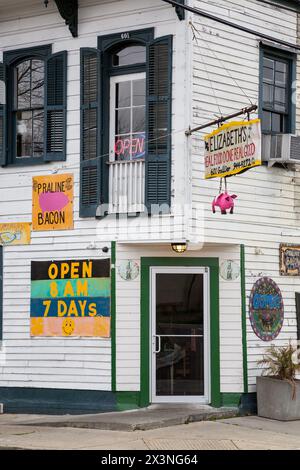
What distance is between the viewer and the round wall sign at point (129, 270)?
Result: 1427 cm

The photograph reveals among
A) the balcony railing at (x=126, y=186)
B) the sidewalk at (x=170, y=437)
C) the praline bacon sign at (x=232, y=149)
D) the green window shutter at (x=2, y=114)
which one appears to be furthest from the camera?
the green window shutter at (x=2, y=114)

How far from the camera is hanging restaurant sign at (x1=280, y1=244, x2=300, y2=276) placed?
15305 millimetres

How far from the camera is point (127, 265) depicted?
14.3 meters

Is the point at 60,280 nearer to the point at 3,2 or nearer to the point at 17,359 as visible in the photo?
the point at 17,359

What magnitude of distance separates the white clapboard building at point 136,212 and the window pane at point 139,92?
0.11 ft

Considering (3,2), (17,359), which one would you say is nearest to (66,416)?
(17,359)

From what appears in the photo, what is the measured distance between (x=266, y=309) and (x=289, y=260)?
1.05 m

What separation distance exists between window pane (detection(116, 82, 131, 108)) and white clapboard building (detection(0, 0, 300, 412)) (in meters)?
0.02

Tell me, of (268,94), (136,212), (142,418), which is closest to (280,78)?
(268,94)

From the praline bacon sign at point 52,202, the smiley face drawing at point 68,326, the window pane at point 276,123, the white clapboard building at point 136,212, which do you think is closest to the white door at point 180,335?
the white clapboard building at point 136,212

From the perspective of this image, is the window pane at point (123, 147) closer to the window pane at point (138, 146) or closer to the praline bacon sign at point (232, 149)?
the window pane at point (138, 146)

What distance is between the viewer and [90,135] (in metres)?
14.6

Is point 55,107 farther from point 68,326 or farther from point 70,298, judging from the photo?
point 68,326

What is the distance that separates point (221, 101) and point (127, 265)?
121 inches
